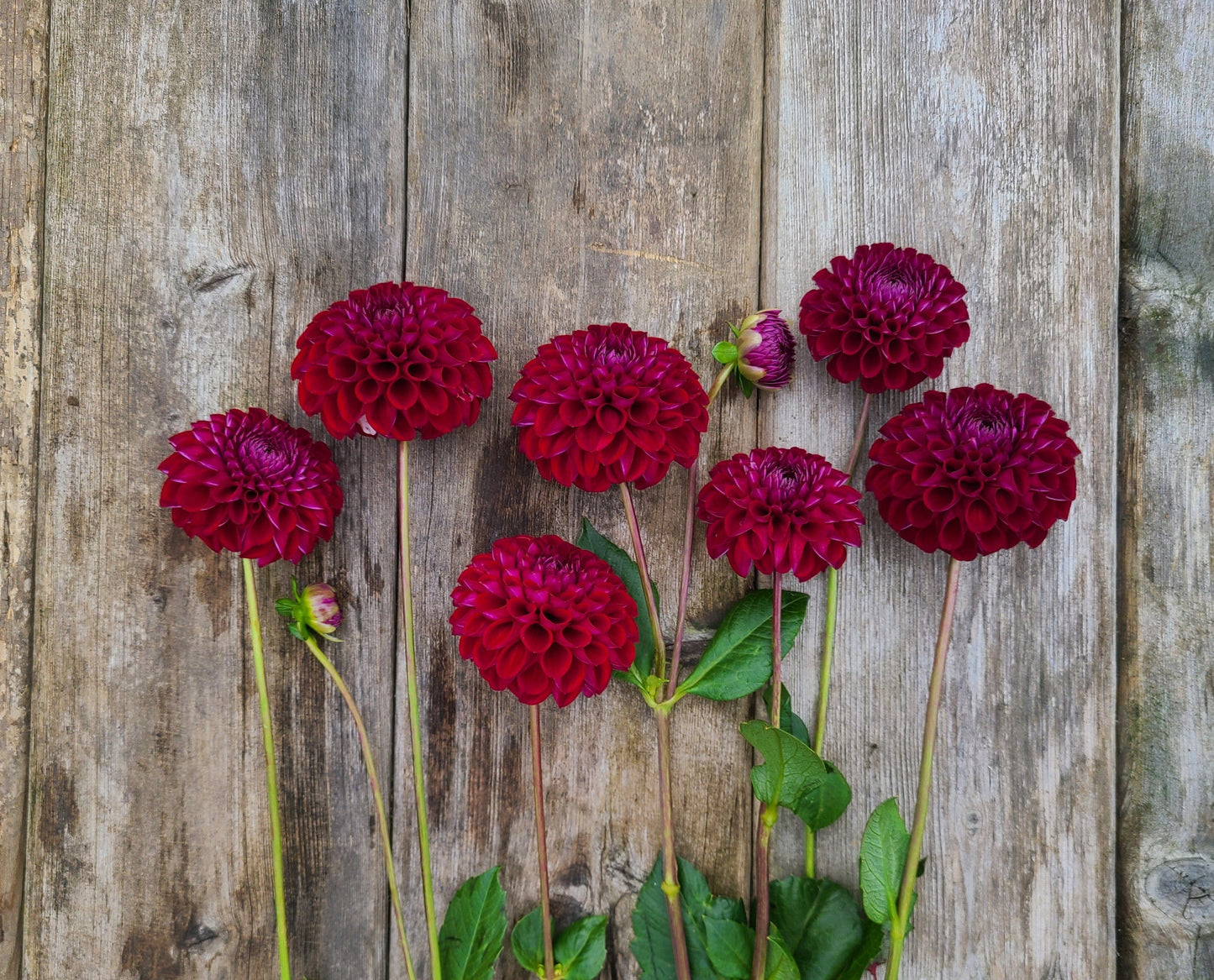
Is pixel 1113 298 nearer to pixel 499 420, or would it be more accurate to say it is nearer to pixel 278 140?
pixel 499 420

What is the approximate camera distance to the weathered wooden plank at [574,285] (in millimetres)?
583

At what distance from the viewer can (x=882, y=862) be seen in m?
0.52

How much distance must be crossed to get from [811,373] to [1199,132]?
0.39m

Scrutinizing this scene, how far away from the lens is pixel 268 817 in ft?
1.89

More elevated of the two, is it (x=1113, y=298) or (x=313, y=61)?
(x=313, y=61)

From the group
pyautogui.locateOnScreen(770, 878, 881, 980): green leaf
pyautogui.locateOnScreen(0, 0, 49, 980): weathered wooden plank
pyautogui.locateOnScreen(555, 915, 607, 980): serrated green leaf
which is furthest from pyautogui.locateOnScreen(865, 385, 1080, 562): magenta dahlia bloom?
pyautogui.locateOnScreen(0, 0, 49, 980): weathered wooden plank

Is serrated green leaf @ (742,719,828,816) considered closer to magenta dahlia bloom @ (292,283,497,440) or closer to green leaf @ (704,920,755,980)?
green leaf @ (704,920,755,980)

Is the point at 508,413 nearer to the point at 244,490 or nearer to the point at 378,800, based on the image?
the point at 244,490

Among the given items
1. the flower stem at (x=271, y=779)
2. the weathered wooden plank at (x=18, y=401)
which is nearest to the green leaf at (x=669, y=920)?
the flower stem at (x=271, y=779)

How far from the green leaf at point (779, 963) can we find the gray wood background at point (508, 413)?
0.21 ft

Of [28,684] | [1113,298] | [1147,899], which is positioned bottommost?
[1147,899]

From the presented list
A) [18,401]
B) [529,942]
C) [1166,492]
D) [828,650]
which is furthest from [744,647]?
[18,401]

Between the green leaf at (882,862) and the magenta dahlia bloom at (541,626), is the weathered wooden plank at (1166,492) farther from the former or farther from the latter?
the magenta dahlia bloom at (541,626)

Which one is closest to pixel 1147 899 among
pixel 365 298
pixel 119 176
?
pixel 365 298
